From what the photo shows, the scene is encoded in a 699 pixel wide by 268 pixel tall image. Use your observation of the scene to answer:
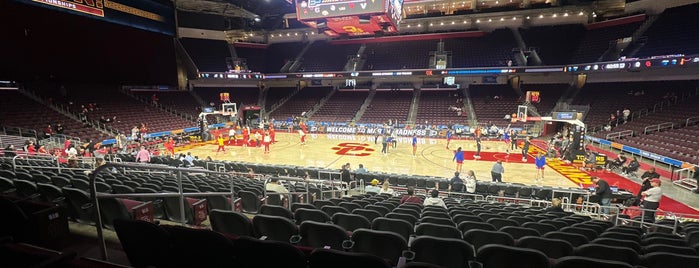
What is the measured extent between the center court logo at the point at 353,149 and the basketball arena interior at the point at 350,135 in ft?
1.49

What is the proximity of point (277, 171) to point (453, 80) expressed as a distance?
27.7 m

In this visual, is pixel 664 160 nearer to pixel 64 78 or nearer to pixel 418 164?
pixel 418 164

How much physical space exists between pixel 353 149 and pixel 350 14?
12.6m

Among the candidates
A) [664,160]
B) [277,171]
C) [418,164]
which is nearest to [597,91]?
[664,160]

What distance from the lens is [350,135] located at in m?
29.6

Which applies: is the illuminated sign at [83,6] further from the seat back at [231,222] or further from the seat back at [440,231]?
the seat back at [440,231]

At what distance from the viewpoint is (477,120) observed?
30.9 m

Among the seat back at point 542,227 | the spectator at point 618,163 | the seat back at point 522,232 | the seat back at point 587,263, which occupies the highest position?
the seat back at point 587,263

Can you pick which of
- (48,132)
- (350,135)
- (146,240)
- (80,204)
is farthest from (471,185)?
(48,132)

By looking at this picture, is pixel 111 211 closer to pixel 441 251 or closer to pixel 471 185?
pixel 441 251

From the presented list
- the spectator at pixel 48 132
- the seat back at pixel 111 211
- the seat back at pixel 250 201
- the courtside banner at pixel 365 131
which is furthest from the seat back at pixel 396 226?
the spectator at pixel 48 132

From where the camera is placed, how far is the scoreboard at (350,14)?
10500 millimetres

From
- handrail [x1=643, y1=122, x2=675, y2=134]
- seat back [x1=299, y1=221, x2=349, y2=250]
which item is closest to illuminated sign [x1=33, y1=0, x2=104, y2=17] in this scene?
seat back [x1=299, y1=221, x2=349, y2=250]

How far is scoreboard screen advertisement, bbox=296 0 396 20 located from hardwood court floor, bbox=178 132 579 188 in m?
8.22
